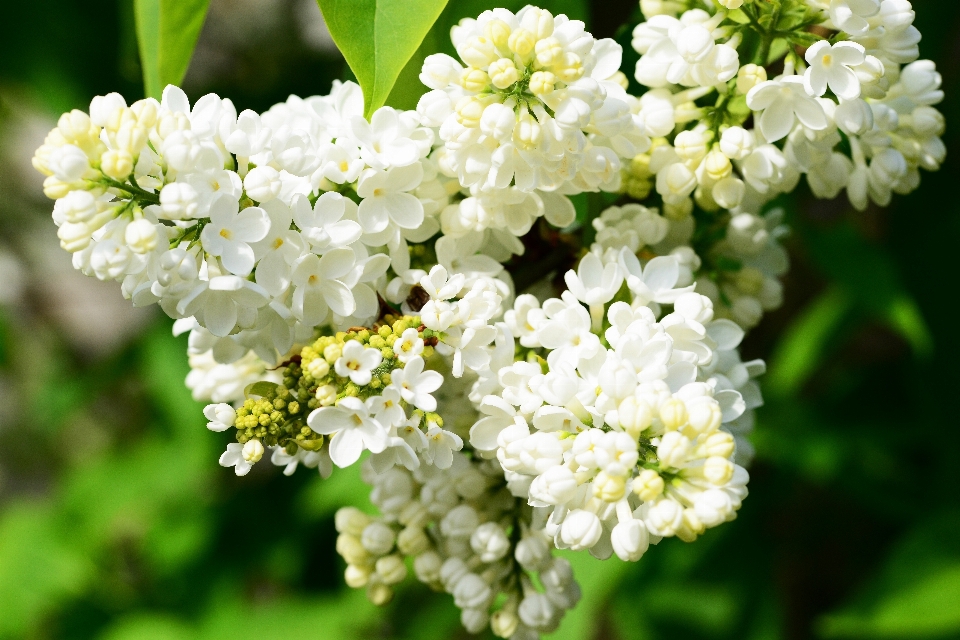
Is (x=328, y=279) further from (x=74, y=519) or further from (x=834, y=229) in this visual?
(x=74, y=519)

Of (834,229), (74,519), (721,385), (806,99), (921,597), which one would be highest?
(806,99)

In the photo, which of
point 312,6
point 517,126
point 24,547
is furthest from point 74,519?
point 517,126

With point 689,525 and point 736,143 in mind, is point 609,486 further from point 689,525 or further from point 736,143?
point 736,143

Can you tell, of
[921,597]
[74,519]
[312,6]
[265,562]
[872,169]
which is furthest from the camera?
[312,6]

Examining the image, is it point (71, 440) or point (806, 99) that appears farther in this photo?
point (71, 440)

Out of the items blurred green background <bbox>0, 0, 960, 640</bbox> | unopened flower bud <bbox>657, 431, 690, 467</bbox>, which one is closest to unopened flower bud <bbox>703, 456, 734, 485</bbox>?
unopened flower bud <bbox>657, 431, 690, 467</bbox>

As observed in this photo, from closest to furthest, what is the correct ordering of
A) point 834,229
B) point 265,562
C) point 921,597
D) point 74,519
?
1. point 921,597
2. point 834,229
3. point 265,562
4. point 74,519

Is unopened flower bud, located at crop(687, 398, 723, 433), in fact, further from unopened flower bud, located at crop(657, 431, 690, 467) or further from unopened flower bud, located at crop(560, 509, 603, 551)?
unopened flower bud, located at crop(560, 509, 603, 551)

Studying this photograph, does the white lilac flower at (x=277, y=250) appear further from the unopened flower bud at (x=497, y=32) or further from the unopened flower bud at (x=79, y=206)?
the unopened flower bud at (x=497, y=32)
